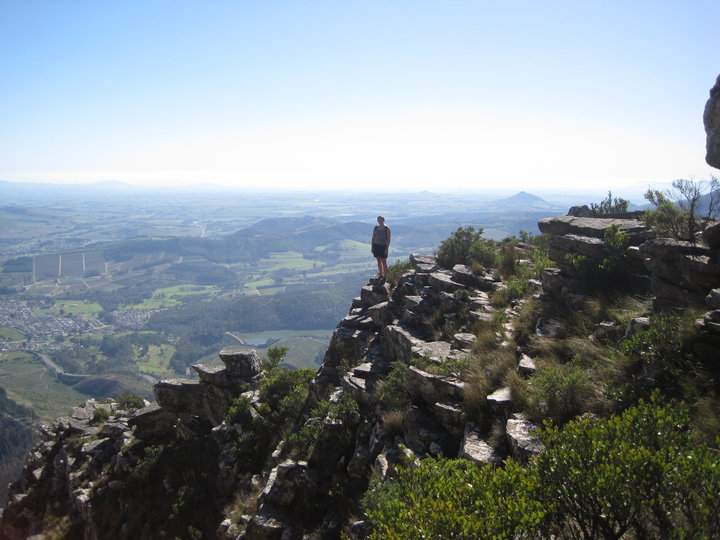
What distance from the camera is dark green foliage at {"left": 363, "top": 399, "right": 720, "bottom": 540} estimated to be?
392 cm

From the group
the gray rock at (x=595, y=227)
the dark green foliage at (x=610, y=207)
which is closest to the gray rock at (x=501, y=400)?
the gray rock at (x=595, y=227)

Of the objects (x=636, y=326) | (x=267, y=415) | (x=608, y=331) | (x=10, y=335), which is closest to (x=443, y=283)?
(x=608, y=331)

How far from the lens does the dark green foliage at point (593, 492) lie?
12.9 ft

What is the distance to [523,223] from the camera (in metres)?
184

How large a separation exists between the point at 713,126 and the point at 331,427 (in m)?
11.9

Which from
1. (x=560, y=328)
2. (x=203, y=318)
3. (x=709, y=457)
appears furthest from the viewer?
(x=203, y=318)

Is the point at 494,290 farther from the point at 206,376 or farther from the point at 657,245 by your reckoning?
the point at 206,376

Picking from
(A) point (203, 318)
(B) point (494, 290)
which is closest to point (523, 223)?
(A) point (203, 318)

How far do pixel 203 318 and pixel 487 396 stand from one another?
17020cm

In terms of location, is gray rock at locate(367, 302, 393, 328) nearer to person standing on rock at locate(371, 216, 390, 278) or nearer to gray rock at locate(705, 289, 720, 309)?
person standing on rock at locate(371, 216, 390, 278)

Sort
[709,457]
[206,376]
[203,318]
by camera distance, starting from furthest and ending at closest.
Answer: [203,318]
[206,376]
[709,457]

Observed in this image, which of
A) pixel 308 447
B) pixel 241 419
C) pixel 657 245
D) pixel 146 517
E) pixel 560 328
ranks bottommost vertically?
pixel 146 517

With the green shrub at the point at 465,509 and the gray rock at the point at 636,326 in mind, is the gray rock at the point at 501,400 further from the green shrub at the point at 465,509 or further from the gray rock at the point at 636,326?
the green shrub at the point at 465,509

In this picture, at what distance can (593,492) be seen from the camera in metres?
4.18
